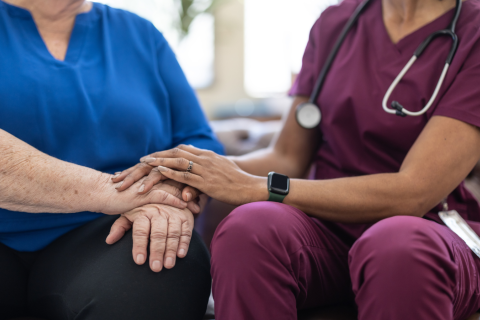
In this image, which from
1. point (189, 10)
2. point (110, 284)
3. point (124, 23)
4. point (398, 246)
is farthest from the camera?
point (189, 10)

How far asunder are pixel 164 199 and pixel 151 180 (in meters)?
0.05

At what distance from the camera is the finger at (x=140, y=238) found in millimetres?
798

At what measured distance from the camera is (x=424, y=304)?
623mm

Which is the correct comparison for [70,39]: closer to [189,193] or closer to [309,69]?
[189,193]

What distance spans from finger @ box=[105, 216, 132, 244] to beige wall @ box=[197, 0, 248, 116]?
3968 millimetres

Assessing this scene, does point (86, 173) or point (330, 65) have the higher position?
point (330, 65)

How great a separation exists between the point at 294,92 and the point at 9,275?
869 millimetres

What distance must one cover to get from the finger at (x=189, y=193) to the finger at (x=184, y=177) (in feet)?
0.08

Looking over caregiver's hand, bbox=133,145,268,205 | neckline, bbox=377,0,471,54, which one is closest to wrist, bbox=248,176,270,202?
caregiver's hand, bbox=133,145,268,205

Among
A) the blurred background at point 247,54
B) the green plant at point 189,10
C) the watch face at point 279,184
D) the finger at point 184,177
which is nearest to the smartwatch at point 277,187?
the watch face at point 279,184

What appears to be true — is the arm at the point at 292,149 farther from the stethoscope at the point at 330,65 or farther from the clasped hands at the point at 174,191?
the clasped hands at the point at 174,191

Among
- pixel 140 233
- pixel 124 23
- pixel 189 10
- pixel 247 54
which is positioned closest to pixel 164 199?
pixel 140 233

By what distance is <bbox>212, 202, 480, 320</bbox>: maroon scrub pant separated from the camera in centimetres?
64

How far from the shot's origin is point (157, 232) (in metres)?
0.83
